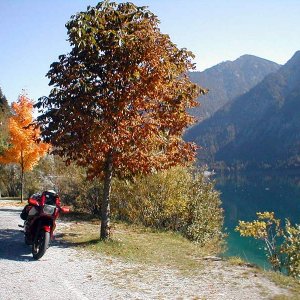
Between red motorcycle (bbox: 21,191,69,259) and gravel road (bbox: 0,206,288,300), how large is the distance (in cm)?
41

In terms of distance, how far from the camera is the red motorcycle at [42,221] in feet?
34.7

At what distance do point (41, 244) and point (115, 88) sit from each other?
524 centimetres

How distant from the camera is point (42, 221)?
35.5 ft

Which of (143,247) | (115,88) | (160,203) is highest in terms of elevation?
(115,88)

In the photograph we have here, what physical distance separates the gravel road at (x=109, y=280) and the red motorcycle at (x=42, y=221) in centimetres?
41

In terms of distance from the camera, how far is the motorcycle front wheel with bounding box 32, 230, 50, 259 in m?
10.5

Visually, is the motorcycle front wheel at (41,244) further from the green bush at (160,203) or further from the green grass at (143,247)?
the green bush at (160,203)

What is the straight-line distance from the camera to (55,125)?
1268 cm

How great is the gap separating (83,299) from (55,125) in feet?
21.2

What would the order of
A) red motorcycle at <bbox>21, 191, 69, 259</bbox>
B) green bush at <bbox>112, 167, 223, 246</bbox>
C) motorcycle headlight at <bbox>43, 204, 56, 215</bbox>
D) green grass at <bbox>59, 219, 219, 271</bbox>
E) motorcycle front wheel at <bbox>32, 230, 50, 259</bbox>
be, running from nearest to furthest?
motorcycle front wheel at <bbox>32, 230, 50, 259</bbox>
red motorcycle at <bbox>21, 191, 69, 259</bbox>
motorcycle headlight at <bbox>43, 204, 56, 215</bbox>
green grass at <bbox>59, 219, 219, 271</bbox>
green bush at <bbox>112, 167, 223, 246</bbox>

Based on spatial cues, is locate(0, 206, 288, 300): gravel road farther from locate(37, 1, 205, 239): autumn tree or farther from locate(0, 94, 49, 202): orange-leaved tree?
locate(0, 94, 49, 202): orange-leaved tree

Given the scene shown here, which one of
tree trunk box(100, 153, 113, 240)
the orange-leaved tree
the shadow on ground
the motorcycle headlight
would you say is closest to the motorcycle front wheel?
the shadow on ground

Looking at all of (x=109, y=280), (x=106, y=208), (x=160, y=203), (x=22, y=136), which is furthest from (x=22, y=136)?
(x=109, y=280)

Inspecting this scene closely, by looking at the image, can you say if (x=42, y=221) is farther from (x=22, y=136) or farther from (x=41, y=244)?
(x=22, y=136)
